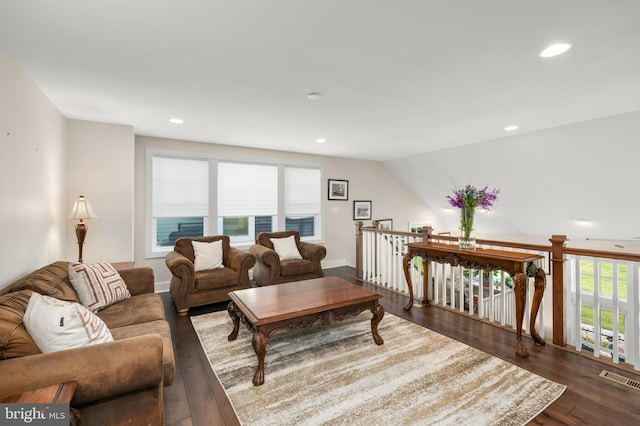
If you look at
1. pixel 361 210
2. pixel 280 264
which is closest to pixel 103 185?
pixel 280 264

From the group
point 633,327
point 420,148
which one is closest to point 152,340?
point 633,327

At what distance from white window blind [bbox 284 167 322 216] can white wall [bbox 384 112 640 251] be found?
2.01 m

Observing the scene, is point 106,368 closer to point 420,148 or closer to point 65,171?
point 65,171

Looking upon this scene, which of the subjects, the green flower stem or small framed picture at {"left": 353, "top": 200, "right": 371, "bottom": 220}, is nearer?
the green flower stem

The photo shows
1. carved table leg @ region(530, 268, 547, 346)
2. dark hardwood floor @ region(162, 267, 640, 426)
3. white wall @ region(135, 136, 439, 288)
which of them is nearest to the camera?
dark hardwood floor @ region(162, 267, 640, 426)

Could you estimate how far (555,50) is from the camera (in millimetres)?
2043

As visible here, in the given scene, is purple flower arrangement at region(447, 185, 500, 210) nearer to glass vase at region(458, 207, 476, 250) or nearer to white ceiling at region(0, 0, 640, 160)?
glass vase at region(458, 207, 476, 250)

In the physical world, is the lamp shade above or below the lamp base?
above

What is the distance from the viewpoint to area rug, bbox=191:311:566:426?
5.87ft

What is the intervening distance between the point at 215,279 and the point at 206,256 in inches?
18.1

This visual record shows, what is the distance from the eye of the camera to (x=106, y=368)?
1.34 m

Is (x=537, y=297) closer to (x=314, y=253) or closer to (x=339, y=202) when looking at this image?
(x=314, y=253)

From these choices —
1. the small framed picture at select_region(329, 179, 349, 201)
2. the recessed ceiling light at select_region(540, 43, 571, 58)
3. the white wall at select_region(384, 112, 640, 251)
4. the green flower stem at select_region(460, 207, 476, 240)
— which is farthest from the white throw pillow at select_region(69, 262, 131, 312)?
the white wall at select_region(384, 112, 640, 251)

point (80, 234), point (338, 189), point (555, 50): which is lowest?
point (80, 234)
